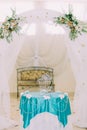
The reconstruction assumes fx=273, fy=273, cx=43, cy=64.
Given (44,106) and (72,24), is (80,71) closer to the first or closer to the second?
(72,24)

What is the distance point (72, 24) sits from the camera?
543cm

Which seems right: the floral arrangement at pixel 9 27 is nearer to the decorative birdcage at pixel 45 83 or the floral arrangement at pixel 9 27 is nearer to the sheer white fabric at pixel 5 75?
the sheer white fabric at pixel 5 75

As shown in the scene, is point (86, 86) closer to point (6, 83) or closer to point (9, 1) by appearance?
point (6, 83)

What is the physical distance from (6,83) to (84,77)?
5.19 ft

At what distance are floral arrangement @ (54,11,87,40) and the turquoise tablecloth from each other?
1458mm

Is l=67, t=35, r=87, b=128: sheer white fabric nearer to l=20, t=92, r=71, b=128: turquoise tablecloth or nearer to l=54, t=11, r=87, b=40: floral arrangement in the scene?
l=54, t=11, r=87, b=40: floral arrangement

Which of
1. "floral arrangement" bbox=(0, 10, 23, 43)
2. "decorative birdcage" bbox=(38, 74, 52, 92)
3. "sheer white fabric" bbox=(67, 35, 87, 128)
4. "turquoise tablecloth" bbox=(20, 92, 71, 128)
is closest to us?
"turquoise tablecloth" bbox=(20, 92, 71, 128)

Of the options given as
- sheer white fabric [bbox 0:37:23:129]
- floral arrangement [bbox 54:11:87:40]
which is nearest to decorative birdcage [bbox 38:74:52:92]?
sheer white fabric [bbox 0:37:23:129]

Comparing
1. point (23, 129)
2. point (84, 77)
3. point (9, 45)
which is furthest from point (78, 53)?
point (23, 129)

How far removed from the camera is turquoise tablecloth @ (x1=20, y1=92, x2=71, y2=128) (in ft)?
14.5

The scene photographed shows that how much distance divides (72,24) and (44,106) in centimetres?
187

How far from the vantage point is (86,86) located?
5.56 meters

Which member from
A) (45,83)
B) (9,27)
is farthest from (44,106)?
(9,27)

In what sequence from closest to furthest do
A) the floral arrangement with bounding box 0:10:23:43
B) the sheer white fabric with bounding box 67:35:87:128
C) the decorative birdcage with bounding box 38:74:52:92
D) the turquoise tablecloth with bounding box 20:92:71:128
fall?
1. the turquoise tablecloth with bounding box 20:92:71:128
2. the decorative birdcage with bounding box 38:74:52:92
3. the floral arrangement with bounding box 0:10:23:43
4. the sheer white fabric with bounding box 67:35:87:128
